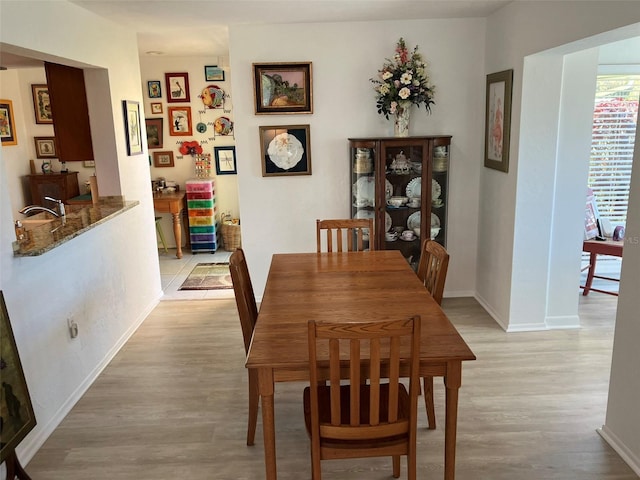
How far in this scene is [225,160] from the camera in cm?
656

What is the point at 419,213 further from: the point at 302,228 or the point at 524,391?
the point at 524,391

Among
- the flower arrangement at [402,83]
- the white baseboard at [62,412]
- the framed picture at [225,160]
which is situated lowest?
the white baseboard at [62,412]

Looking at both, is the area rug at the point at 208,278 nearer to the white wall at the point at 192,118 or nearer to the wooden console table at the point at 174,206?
the wooden console table at the point at 174,206

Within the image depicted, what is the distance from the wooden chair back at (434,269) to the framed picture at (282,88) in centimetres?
201

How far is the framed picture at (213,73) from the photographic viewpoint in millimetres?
6261

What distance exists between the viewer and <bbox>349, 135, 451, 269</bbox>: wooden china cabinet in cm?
415

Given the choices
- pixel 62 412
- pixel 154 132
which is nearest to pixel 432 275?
pixel 62 412

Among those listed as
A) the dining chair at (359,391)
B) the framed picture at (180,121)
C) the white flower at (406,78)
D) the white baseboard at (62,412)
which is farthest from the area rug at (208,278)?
the dining chair at (359,391)

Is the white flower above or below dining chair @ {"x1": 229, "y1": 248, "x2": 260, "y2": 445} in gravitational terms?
above

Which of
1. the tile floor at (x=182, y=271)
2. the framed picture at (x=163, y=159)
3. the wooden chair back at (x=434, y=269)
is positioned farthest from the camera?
the framed picture at (x=163, y=159)

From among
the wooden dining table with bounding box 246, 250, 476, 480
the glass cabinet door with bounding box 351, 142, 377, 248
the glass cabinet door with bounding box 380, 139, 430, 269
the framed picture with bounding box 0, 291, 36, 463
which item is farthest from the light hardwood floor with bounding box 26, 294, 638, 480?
the glass cabinet door with bounding box 351, 142, 377, 248

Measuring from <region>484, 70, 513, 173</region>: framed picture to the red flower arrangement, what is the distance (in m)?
3.71

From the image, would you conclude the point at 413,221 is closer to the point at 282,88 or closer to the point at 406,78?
the point at 406,78

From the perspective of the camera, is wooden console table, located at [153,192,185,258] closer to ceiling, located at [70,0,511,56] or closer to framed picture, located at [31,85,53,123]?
framed picture, located at [31,85,53,123]
